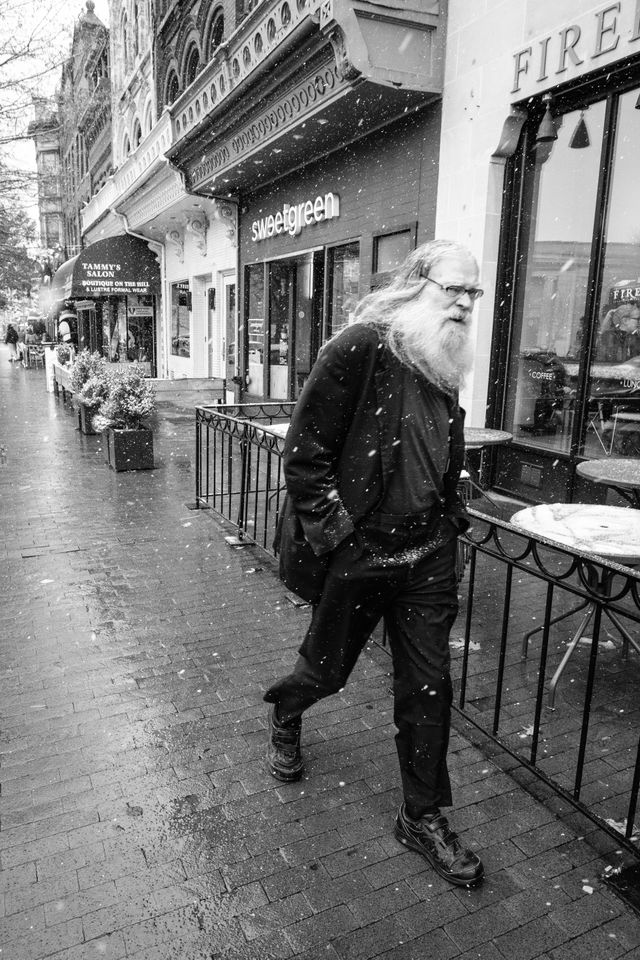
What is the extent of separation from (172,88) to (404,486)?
692 inches

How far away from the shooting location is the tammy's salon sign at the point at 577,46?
5.62 meters

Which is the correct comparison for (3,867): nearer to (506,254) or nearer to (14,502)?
(14,502)

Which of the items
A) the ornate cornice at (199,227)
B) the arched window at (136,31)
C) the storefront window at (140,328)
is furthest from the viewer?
the storefront window at (140,328)

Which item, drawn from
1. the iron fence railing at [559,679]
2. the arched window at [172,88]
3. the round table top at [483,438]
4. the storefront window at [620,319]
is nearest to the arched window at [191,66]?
the arched window at [172,88]

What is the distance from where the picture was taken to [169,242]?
63.9 ft

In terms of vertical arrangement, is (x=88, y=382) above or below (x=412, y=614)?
above

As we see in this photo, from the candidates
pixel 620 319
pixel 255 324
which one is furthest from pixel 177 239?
pixel 620 319

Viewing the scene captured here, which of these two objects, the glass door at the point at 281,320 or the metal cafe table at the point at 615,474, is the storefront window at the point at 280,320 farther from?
the metal cafe table at the point at 615,474

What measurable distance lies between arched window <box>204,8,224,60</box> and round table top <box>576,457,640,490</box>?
12935 mm

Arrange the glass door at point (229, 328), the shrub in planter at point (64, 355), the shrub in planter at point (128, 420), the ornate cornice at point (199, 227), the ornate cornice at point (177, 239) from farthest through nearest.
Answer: the shrub in planter at point (64, 355) < the ornate cornice at point (177, 239) < the ornate cornice at point (199, 227) < the glass door at point (229, 328) < the shrub in planter at point (128, 420)

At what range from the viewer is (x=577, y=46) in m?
6.11

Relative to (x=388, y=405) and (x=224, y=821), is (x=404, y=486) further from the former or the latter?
(x=224, y=821)

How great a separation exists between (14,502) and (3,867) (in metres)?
5.74

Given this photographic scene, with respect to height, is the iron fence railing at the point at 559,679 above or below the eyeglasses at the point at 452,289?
below
